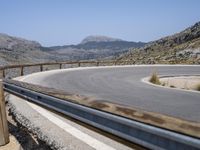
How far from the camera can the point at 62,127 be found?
26.7ft

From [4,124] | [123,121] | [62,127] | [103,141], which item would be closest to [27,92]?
[4,124]

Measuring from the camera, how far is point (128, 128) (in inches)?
188

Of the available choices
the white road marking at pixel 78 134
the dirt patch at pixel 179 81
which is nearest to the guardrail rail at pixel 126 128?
the white road marking at pixel 78 134

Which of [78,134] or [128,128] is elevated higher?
[128,128]

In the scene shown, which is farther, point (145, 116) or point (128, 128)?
point (128, 128)

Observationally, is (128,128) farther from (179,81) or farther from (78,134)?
(179,81)

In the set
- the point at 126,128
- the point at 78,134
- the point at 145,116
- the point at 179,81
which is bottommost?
the point at 179,81

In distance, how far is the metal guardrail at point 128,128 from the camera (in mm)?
3653

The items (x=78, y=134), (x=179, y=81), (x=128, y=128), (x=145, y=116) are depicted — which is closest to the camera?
(x=145, y=116)

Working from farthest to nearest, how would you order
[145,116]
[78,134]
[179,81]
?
[179,81], [78,134], [145,116]

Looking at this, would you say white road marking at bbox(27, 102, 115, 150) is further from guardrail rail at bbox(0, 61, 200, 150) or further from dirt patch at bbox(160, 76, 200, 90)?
dirt patch at bbox(160, 76, 200, 90)

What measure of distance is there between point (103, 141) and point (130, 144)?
7.12 feet

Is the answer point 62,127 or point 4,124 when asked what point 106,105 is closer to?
point 62,127

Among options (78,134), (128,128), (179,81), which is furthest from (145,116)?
(179,81)
